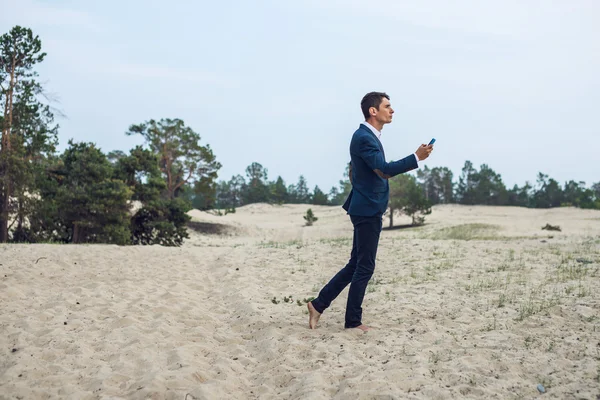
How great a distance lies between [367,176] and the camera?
5332 millimetres

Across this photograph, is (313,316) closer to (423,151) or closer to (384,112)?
(423,151)

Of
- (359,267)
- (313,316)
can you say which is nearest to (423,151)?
(359,267)

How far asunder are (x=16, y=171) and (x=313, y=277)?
45.0 feet

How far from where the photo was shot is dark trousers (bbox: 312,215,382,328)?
5328 millimetres

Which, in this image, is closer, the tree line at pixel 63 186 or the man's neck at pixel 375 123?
the man's neck at pixel 375 123

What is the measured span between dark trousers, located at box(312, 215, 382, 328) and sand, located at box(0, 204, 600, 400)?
396 millimetres

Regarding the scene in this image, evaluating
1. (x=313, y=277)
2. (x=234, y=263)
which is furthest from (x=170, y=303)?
(x=234, y=263)

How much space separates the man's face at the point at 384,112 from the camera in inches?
215

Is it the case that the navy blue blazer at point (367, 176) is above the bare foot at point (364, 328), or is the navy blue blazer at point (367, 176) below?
above

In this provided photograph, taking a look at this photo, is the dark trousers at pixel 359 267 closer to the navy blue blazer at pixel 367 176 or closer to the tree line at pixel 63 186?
the navy blue blazer at pixel 367 176

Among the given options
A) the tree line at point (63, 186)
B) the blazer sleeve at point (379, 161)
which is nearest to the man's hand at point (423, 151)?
the blazer sleeve at point (379, 161)

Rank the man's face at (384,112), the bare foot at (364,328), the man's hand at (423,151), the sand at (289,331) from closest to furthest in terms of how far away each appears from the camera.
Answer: the sand at (289,331) → the man's hand at (423,151) → the man's face at (384,112) → the bare foot at (364,328)

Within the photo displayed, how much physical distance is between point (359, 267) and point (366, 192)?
2.85 ft

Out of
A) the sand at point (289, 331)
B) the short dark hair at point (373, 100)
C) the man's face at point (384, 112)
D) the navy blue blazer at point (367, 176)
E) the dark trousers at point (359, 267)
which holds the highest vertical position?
the short dark hair at point (373, 100)
